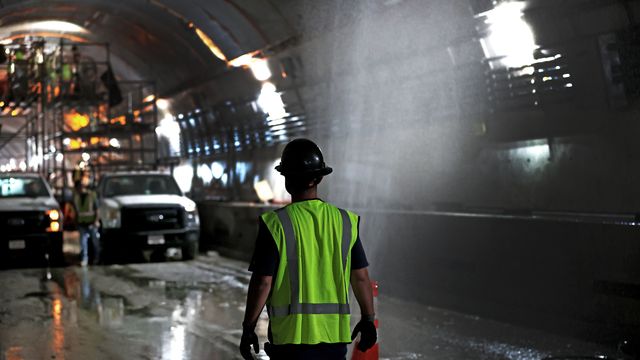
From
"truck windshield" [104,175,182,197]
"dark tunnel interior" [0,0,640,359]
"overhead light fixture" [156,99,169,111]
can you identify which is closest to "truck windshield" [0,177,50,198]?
"dark tunnel interior" [0,0,640,359]

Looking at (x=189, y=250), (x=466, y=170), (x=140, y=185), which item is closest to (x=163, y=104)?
(x=140, y=185)

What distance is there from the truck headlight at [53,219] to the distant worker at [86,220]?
55 cm

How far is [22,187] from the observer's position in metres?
20.4

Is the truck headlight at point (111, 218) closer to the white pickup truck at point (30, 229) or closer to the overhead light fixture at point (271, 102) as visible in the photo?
the white pickup truck at point (30, 229)

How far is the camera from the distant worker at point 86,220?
64.7 ft

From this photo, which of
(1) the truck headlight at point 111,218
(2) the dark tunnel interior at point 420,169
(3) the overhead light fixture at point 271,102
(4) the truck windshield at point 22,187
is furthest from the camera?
(3) the overhead light fixture at point 271,102

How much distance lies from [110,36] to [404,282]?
68.0 feet

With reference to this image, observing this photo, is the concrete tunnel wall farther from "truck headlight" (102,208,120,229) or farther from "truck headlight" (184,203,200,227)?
"truck headlight" (102,208,120,229)

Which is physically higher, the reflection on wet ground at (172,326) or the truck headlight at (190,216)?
the truck headlight at (190,216)

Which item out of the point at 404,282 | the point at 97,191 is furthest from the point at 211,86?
the point at 404,282

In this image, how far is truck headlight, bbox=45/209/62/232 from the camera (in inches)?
756

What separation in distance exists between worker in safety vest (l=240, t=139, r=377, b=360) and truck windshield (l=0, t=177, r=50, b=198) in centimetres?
1682

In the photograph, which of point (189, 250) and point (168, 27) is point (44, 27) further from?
point (189, 250)

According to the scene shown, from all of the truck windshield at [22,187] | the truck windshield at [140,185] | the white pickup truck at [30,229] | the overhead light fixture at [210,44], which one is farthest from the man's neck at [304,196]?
the overhead light fixture at [210,44]
